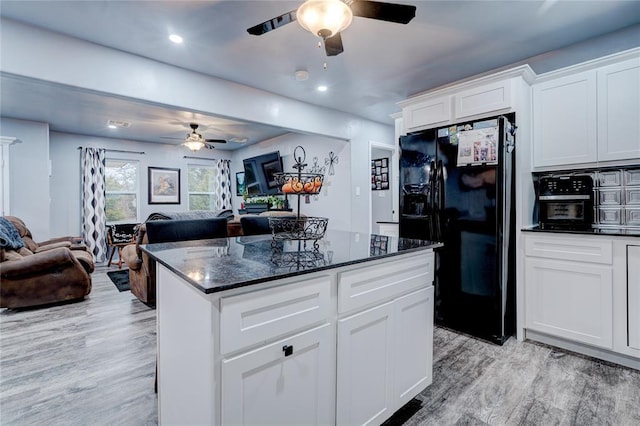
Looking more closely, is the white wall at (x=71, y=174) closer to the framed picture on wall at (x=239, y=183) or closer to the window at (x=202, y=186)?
the window at (x=202, y=186)

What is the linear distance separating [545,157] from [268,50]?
260cm

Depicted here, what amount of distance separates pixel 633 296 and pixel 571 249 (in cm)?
44

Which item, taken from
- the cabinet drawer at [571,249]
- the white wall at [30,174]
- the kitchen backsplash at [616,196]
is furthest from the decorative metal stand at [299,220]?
the white wall at [30,174]

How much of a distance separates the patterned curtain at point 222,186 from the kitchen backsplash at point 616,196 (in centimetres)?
673

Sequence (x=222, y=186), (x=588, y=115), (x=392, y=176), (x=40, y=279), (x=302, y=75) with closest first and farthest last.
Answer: (x=588, y=115) < (x=302, y=75) < (x=40, y=279) < (x=392, y=176) < (x=222, y=186)

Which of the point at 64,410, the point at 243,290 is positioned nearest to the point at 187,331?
the point at 243,290

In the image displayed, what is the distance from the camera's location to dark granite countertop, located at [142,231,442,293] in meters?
1.02

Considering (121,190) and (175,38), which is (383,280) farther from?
(121,190)

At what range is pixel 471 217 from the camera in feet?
8.63

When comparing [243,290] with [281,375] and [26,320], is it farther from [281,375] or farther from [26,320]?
[26,320]

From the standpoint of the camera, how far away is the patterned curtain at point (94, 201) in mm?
5844

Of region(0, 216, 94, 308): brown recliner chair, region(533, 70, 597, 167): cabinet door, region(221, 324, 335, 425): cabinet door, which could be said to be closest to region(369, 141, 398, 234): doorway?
region(533, 70, 597, 167): cabinet door

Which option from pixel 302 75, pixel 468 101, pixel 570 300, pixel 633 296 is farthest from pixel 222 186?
pixel 633 296

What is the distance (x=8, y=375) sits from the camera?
6.87ft
